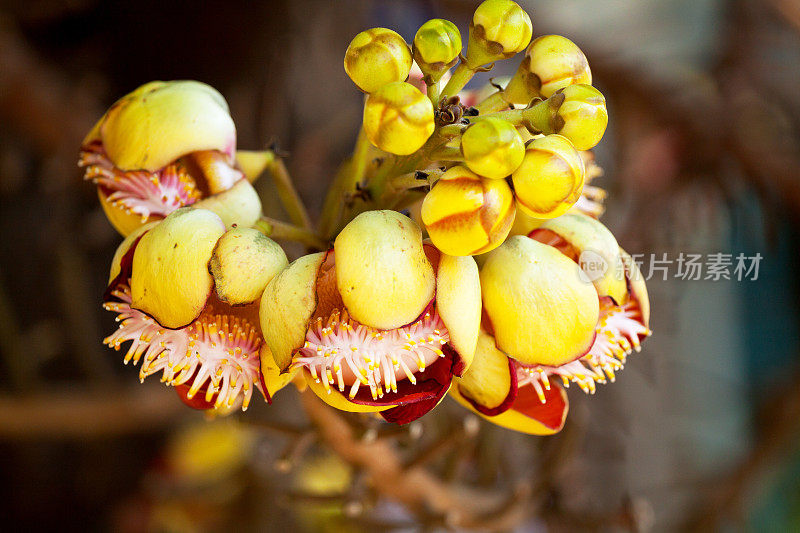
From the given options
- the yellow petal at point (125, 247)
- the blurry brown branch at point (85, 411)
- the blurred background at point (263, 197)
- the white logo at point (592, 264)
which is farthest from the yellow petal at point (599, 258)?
the blurry brown branch at point (85, 411)

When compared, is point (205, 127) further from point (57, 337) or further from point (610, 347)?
point (57, 337)

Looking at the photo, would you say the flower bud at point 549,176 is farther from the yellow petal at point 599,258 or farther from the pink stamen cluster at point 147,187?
the pink stamen cluster at point 147,187

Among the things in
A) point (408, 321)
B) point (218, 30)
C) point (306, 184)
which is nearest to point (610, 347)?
point (408, 321)

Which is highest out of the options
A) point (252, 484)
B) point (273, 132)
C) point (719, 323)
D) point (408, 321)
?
point (408, 321)

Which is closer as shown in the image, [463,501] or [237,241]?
[237,241]

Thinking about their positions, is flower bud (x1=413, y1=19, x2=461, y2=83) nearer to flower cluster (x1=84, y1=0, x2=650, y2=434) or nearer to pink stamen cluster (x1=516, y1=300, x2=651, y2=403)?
flower cluster (x1=84, y1=0, x2=650, y2=434)
